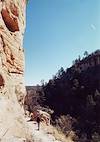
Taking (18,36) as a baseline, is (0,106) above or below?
below

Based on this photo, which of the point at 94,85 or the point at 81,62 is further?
the point at 81,62

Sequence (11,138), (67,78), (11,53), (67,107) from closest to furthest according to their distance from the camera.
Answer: (11,138)
(11,53)
(67,107)
(67,78)

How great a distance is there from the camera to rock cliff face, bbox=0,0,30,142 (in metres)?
9.19

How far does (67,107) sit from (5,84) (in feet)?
192

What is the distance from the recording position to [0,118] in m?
8.70

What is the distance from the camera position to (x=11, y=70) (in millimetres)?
11992

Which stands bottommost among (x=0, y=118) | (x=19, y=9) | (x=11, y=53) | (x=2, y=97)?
(x=0, y=118)

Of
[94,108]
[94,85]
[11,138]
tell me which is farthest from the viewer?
[94,85]

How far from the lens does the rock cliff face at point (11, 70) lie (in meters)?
9.19

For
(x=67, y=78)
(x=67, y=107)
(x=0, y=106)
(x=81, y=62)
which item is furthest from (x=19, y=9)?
(x=81, y=62)

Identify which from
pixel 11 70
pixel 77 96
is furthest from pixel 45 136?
pixel 77 96

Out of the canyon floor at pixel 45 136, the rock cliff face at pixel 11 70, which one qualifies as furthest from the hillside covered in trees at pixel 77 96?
the rock cliff face at pixel 11 70

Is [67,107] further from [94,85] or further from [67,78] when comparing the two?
[67,78]

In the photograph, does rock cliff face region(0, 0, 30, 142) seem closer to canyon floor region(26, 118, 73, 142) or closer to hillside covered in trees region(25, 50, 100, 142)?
canyon floor region(26, 118, 73, 142)
